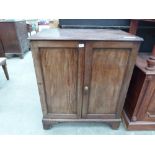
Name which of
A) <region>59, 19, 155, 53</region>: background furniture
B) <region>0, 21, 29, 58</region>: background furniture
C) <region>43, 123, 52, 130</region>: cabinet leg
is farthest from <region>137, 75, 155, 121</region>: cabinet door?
<region>0, 21, 29, 58</region>: background furniture

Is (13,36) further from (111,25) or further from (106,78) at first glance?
(106,78)

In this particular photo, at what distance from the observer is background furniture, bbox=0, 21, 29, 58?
287 centimetres

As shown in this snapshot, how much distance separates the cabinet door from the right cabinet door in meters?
0.23

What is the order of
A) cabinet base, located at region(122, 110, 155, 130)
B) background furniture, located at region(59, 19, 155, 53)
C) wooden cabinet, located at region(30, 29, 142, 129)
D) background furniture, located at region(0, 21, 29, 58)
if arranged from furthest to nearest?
background furniture, located at region(0, 21, 29, 58) → background furniture, located at region(59, 19, 155, 53) → cabinet base, located at region(122, 110, 155, 130) → wooden cabinet, located at region(30, 29, 142, 129)

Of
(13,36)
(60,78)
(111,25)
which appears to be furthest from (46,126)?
(13,36)

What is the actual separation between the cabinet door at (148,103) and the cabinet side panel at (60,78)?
2.01 ft

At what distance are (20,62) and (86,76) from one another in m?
2.46

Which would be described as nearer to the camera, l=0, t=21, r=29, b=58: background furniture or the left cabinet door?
the left cabinet door

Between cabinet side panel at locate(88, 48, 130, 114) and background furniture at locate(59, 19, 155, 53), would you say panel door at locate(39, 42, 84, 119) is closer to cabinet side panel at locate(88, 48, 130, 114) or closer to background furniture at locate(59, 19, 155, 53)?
cabinet side panel at locate(88, 48, 130, 114)

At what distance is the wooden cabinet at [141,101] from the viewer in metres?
1.16

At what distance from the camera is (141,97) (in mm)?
1233

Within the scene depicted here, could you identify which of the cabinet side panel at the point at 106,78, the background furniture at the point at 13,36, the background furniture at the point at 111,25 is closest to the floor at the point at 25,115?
the cabinet side panel at the point at 106,78

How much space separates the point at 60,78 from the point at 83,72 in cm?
20
